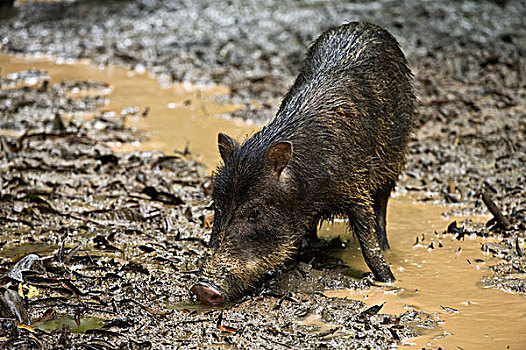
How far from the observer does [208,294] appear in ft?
15.9

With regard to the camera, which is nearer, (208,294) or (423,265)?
(208,294)

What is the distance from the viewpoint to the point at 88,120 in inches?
377

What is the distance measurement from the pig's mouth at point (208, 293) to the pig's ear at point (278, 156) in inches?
38.3

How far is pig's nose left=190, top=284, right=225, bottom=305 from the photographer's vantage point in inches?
190

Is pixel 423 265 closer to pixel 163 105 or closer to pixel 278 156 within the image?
pixel 278 156

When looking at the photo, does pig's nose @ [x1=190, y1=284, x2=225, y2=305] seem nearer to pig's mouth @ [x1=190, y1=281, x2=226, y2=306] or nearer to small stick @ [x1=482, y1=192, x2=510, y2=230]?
pig's mouth @ [x1=190, y1=281, x2=226, y2=306]

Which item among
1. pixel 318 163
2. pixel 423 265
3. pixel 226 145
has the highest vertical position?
pixel 226 145

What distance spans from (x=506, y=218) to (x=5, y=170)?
17.1 feet

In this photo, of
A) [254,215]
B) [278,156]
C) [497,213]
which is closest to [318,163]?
[278,156]

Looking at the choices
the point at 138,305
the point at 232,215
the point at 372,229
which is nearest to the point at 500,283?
the point at 372,229

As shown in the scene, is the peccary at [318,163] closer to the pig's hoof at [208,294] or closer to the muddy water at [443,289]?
the pig's hoof at [208,294]

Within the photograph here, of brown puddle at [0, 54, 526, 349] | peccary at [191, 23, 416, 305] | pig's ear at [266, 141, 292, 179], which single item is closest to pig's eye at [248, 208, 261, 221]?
peccary at [191, 23, 416, 305]

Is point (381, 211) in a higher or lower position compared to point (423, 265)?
higher

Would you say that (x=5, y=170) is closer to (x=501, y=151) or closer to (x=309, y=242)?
(x=309, y=242)
